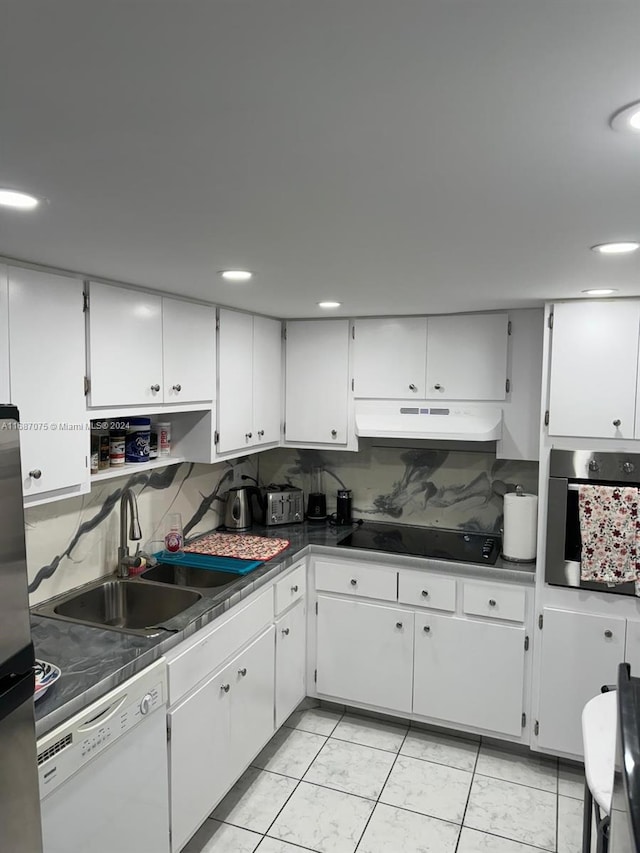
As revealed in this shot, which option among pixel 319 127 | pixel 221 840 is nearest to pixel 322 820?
pixel 221 840

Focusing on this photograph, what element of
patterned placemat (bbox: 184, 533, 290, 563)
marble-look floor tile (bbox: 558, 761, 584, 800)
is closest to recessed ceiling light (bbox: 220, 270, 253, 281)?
patterned placemat (bbox: 184, 533, 290, 563)

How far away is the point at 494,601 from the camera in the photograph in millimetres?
2867

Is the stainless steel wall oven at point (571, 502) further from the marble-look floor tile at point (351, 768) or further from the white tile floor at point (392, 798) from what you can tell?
the marble-look floor tile at point (351, 768)

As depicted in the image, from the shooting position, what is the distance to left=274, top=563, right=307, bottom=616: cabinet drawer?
292 cm

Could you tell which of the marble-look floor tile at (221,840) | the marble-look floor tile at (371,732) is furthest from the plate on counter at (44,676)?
the marble-look floor tile at (371,732)

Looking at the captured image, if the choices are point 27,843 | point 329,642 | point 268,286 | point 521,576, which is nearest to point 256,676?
point 329,642

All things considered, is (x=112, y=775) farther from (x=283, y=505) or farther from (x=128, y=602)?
(x=283, y=505)

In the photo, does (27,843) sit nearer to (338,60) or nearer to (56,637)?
(56,637)

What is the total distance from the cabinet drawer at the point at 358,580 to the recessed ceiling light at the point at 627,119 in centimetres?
248

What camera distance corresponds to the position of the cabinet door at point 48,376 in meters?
1.83

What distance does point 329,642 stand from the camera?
3.22 meters

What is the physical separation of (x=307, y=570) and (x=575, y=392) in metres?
1.65

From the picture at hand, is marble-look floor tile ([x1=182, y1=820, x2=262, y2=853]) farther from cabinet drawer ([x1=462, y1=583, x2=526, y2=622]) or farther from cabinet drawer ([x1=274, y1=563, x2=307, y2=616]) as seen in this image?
cabinet drawer ([x1=462, y1=583, x2=526, y2=622])

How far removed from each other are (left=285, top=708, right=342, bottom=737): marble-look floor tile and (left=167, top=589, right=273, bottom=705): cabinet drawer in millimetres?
799
